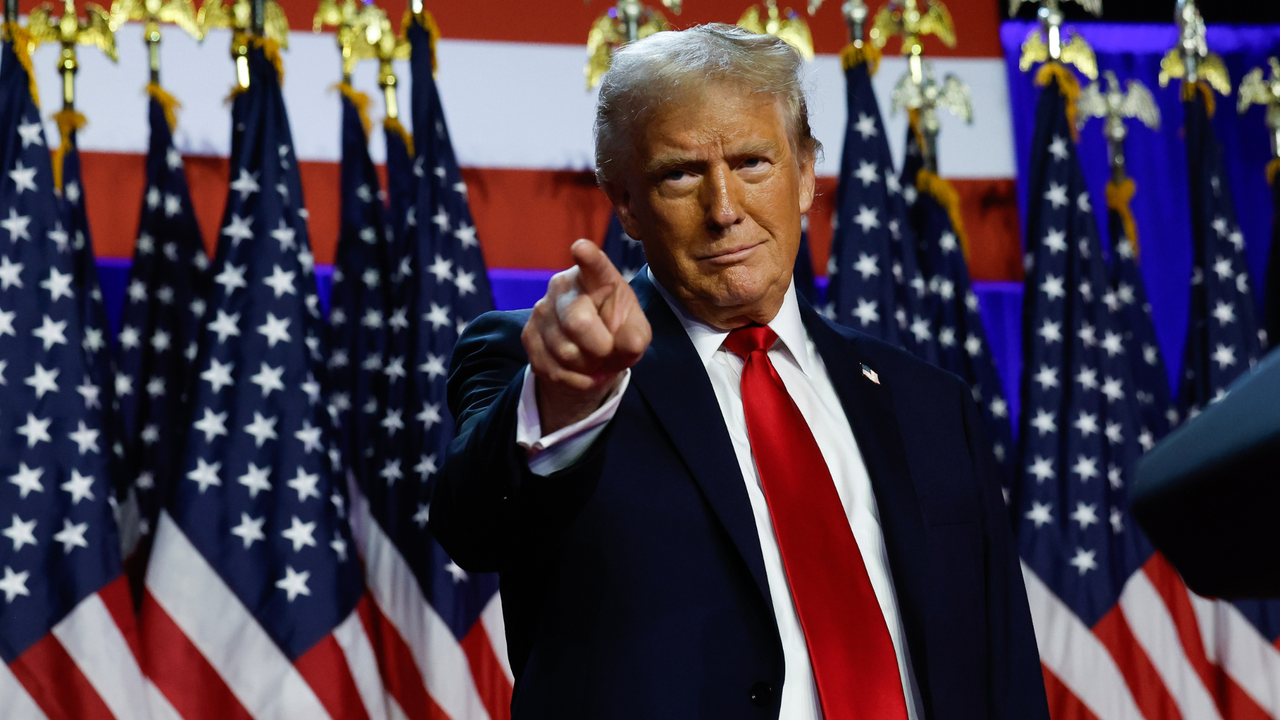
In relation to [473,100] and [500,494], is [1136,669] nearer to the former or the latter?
[473,100]

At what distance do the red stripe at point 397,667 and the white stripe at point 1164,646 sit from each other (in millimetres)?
2000

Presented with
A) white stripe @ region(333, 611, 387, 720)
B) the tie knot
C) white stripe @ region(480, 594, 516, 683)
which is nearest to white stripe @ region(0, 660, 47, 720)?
white stripe @ region(333, 611, 387, 720)

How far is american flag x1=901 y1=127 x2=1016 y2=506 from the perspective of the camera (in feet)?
11.5

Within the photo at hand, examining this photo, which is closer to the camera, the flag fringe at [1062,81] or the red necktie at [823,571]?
the red necktie at [823,571]

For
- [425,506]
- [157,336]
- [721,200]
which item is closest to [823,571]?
[721,200]

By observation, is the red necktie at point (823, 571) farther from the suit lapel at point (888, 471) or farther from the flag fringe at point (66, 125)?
the flag fringe at point (66, 125)

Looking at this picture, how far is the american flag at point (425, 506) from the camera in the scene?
307 cm

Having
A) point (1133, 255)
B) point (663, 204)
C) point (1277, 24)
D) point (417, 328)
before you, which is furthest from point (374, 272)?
point (1277, 24)

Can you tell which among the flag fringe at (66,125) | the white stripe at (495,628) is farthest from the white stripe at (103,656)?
the flag fringe at (66,125)

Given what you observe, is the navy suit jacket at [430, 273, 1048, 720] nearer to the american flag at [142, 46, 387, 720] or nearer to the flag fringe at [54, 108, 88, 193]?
the american flag at [142, 46, 387, 720]

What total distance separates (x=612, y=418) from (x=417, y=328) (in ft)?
7.38

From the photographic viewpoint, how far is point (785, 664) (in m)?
1.19

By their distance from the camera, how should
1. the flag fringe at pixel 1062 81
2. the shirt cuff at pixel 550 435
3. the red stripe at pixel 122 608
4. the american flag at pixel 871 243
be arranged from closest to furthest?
the shirt cuff at pixel 550 435
the red stripe at pixel 122 608
the american flag at pixel 871 243
the flag fringe at pixel 1062 81

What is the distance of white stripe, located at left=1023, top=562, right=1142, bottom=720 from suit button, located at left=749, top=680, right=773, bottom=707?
2.40 metres
